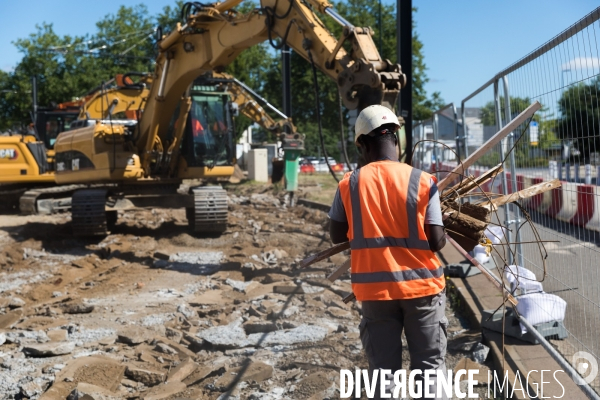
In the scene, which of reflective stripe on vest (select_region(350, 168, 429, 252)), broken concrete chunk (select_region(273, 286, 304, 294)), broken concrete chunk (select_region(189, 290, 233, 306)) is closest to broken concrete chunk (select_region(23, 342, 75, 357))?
broken concrete chunk (select_region(189, 290, 233, 306))

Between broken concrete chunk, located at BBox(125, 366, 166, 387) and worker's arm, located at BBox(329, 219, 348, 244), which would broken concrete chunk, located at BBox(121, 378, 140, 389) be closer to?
broken concrete chunk, located at BBox(125, 366, 166, 387)

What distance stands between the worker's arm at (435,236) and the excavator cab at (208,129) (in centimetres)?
1093

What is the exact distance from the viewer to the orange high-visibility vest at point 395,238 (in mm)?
3600

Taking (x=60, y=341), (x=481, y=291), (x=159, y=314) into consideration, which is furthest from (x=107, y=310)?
(x=481, y=291)

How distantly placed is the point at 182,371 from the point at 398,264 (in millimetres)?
2862

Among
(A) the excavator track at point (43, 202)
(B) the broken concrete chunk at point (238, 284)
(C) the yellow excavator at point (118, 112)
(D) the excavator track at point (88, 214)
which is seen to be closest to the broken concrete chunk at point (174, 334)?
(B) the broken concrete chunk at point (238, 284)

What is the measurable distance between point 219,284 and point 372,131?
6.17 metres

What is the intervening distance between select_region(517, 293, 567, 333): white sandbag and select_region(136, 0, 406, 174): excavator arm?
3390 millimetres

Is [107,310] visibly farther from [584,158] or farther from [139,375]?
[584,158]

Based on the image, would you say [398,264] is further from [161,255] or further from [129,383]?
[161,255]

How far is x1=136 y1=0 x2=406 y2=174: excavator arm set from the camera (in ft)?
27.7

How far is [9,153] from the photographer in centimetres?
1869

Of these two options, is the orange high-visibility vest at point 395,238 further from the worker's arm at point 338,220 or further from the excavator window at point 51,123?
the excavator window at point 51,123

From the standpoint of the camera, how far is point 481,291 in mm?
7691
